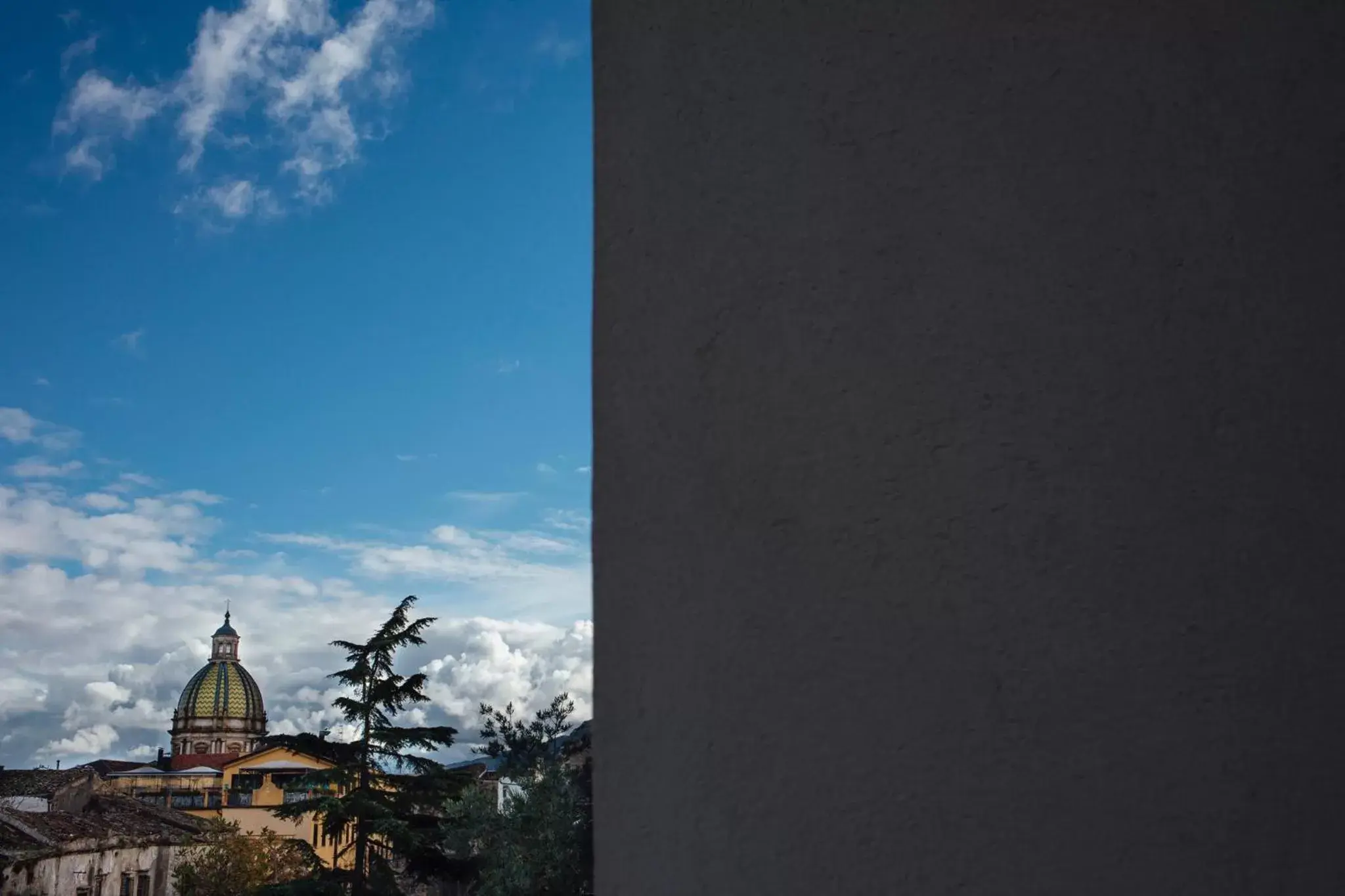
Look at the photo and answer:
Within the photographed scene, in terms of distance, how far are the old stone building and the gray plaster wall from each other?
98.7 feet

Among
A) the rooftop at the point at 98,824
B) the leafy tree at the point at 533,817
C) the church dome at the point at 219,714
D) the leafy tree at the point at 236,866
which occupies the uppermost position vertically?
the church dome at the point at 219,714

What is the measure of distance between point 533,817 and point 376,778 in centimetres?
904

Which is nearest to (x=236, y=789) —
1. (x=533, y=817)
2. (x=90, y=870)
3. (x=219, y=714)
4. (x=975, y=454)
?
(x=90, y=870)

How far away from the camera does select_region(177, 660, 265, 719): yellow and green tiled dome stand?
68.7 metres

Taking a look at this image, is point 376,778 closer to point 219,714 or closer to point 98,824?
point 98,824

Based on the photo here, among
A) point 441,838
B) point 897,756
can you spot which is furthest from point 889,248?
point 441,838

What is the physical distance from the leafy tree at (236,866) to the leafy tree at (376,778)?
595 inches

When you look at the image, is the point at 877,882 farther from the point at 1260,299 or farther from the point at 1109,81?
the point at 1109,81

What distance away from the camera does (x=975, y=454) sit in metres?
0.79

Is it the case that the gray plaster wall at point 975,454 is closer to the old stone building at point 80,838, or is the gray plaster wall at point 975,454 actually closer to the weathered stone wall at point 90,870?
the weathered stone wall at point 90,870

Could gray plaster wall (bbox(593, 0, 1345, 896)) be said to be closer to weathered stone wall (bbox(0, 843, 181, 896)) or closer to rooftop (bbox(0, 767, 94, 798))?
weathered stone wall (bbox(0, 843, 181, 896))

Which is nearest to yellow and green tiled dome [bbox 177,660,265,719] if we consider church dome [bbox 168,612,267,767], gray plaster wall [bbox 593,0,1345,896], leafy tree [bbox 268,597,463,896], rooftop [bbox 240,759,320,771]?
church dome [bbox 168,612,267,767]

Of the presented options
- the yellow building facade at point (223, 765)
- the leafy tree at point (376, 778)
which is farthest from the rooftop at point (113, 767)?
the leafy tree at point (376, 778)

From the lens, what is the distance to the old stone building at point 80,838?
26.8 metres
